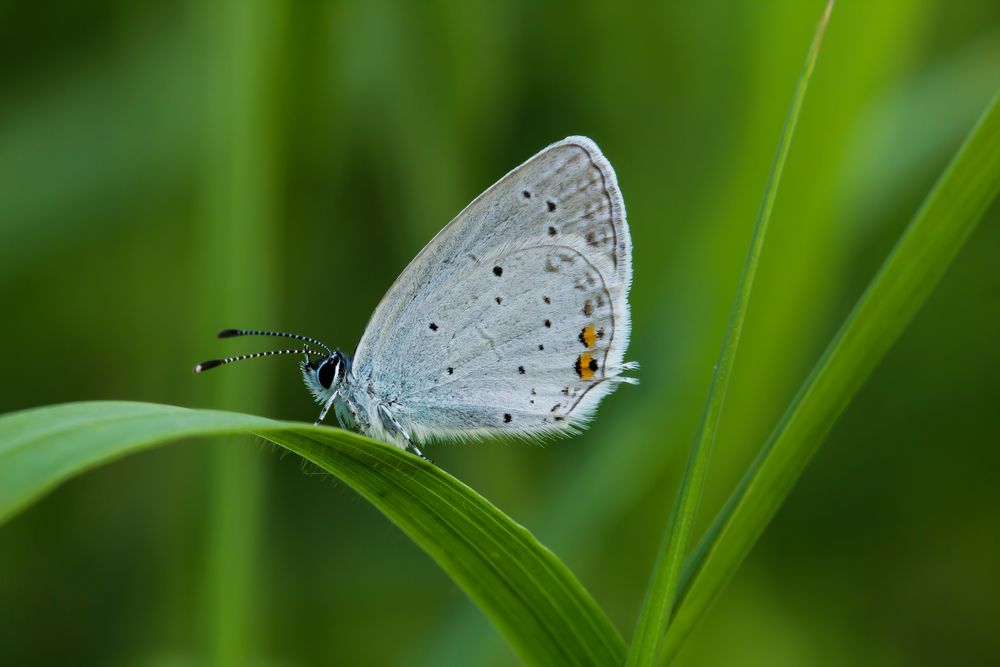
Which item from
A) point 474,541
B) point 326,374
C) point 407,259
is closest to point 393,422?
point 326,374

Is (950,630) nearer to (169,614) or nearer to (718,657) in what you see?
(718,657)

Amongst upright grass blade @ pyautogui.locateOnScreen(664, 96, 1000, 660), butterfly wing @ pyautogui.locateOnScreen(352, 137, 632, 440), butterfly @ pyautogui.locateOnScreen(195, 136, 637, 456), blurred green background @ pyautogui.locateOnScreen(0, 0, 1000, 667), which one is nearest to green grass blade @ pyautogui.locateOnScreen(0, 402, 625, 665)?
upright grass blade @ pyautogui.locateOnScreen(664, 96, 1000, 660)

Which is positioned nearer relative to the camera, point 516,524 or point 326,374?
point 516,524

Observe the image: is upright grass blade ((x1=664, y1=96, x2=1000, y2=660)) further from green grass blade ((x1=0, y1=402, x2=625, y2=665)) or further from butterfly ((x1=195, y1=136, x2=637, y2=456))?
butterfly ((x1=195, y1=136, x2=637, y2=456))

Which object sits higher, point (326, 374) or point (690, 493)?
point (690, 493)

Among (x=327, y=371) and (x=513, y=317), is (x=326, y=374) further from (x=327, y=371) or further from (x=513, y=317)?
(x=513, y=317)

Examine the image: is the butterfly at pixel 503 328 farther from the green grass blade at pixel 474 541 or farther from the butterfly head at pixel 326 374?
the green grass blade at pixel 474 541
